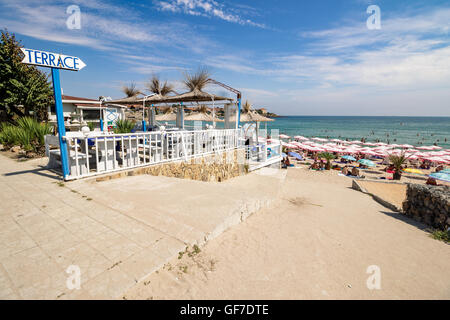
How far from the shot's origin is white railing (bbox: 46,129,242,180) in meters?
5.27

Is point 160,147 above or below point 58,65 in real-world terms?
below

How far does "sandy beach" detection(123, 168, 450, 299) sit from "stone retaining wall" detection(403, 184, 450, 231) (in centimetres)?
60

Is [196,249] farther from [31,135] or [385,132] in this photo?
[385,132]

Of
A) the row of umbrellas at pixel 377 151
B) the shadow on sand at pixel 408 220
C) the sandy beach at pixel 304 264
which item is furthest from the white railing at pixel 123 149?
the row of umbrellas at pixel 377 151

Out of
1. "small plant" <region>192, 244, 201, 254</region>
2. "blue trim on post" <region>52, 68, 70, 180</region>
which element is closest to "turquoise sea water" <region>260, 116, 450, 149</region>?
"small plant" <region>192, 244, 201, 254</region>

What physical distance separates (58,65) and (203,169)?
4.85 meters

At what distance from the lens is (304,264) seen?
10.2 feet

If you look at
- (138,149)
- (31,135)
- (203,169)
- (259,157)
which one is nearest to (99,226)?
(203,169)

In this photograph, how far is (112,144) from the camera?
225 inches

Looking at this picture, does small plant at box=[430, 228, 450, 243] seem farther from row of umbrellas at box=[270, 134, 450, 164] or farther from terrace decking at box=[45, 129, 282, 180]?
row of umbrellas at box=[270, 134, 450, 164]

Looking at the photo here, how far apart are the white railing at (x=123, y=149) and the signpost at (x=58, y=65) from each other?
135 mm

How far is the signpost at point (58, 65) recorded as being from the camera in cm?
429
